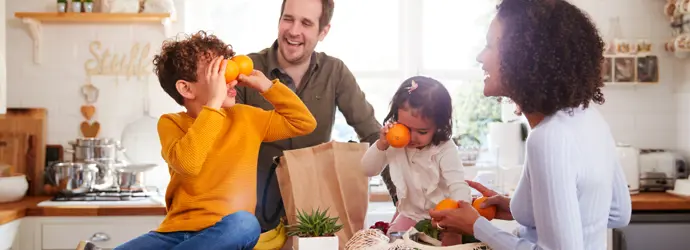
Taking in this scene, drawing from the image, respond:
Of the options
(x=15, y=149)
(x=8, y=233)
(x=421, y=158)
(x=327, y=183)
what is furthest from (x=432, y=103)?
(x=15, y=149)

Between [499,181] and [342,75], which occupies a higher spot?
[342,75]

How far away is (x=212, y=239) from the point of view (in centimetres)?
184

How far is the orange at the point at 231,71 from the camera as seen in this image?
1975 millimetres

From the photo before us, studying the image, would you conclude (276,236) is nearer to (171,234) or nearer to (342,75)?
(171,234)

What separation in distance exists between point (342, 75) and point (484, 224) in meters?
1.12

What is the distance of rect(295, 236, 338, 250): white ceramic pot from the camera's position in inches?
70.9

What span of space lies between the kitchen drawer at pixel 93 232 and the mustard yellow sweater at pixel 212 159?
70.0 inches

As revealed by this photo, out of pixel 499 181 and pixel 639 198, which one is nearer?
pixel 639 198

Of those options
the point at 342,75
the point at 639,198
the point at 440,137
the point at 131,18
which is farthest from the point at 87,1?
the point at 639,198

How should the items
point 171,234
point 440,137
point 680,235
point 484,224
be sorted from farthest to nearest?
1. point 680,235
2. point 440,137
3. point 171,234
4. point 484,224

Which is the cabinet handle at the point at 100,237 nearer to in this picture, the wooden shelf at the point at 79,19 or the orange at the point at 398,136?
the wooden shelf at the point at 79,19

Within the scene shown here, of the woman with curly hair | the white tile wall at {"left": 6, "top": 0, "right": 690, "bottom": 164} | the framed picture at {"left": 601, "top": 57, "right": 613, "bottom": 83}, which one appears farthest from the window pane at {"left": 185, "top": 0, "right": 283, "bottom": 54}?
the woman with curly hair

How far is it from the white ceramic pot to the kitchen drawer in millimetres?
2157

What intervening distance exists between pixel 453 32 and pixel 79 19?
6.86 feet
